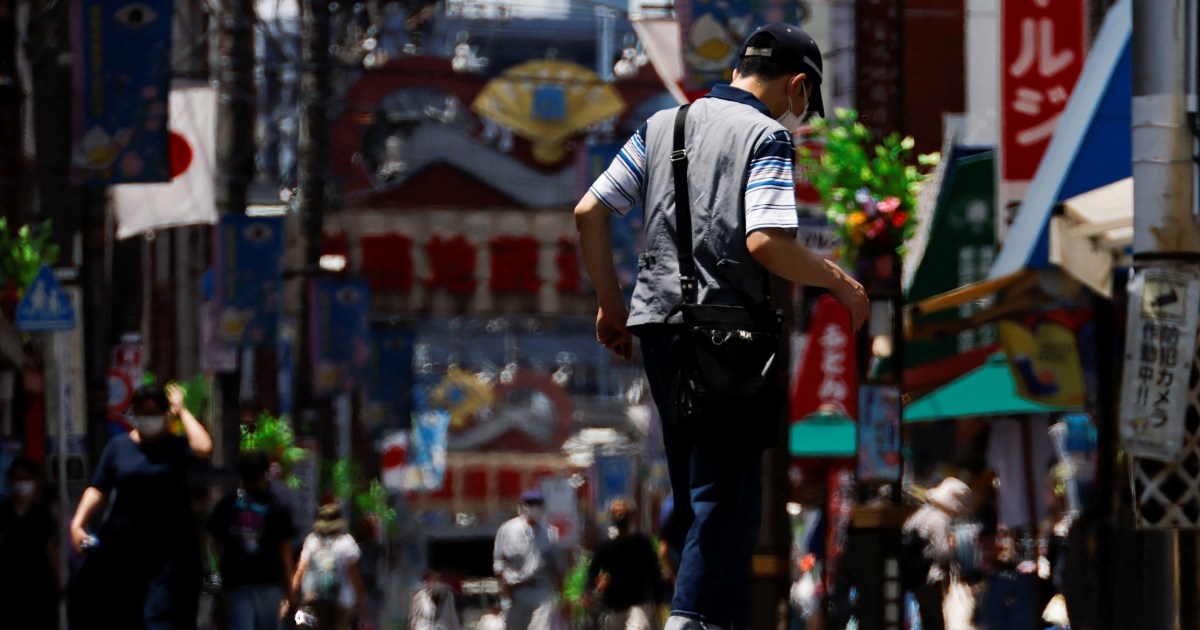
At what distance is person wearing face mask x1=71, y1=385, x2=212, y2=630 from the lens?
8.59 m

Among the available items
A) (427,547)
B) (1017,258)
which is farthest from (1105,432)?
(427,547)

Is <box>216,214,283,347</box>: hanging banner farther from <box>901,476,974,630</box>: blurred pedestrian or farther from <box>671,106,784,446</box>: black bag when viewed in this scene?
<box>671,106,784,446</box>: black bag

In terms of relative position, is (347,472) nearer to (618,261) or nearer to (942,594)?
(618,261)

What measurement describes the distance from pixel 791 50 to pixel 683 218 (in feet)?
1.73

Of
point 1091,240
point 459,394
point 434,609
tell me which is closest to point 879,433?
point 1091,240

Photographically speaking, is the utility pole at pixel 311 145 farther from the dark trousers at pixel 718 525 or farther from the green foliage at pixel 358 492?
the dark trousers at pixel 718 525

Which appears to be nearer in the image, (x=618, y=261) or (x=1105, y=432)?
(x=1105, y=432)

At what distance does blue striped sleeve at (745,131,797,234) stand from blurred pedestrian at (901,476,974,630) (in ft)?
30.8

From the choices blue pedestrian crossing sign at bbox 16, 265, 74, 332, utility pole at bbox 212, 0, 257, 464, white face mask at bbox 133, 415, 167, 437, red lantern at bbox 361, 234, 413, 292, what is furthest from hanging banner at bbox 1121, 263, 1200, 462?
red lantern at bbox 361, 234, 413, 292

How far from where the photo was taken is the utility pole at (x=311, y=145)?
82.8 ft

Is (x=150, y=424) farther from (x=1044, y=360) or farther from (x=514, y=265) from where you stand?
(x=514, y=265)

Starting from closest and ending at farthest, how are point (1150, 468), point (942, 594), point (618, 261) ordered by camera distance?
point (1150, 468), point (942, 594), point (618, 261)

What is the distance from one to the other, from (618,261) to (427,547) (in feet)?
119

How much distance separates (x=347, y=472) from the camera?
32.7 meters
